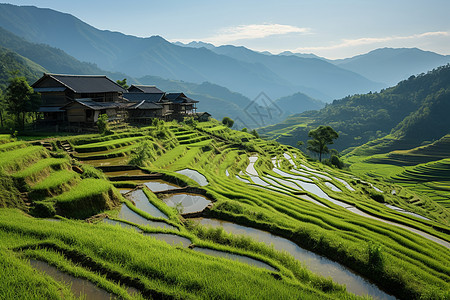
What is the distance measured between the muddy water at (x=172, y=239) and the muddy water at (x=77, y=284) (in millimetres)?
3986

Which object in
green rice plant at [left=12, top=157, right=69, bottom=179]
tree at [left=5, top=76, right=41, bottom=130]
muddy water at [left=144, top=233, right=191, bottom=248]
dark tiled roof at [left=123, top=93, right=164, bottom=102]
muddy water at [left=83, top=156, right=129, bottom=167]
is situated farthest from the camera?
dark tiled roof at [left=123, top=93, right=164, bottom=102]

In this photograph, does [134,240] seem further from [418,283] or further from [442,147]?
[442,147]

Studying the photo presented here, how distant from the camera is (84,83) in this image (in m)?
42.0

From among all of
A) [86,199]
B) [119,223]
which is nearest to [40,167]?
[86,199]

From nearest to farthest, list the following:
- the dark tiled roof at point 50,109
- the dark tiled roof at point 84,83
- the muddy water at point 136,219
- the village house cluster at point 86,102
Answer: the muddy water at point 136,219 < the dark tiled roof at point 50,109 < the village house cluster at point 86,102 < the dark tiled roof at point 84,83

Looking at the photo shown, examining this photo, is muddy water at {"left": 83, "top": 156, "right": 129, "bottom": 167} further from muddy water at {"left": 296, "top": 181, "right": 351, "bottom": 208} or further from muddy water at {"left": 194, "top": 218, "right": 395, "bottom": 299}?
muddy water at {"left": 296, "top": 181, "right": 351, "bottom": 208}

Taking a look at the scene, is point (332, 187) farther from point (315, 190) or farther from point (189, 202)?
point (189, 202)

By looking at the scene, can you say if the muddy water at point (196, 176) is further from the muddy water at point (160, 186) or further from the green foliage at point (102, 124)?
the green foliage at point (102, 124)

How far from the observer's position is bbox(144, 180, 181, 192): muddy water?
68.6 feet

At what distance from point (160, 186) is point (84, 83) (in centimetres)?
2960

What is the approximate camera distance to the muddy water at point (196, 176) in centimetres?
2380

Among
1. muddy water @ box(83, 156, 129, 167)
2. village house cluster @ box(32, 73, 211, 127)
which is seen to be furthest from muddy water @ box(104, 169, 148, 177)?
village house cluster @ box(32, 73, 211, 127)

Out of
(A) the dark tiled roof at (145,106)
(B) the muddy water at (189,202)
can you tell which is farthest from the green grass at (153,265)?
(A) the dark tiled roof at (145,106)

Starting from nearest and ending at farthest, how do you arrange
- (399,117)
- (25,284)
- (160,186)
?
(25,284) < (160,186) < (399,117)
